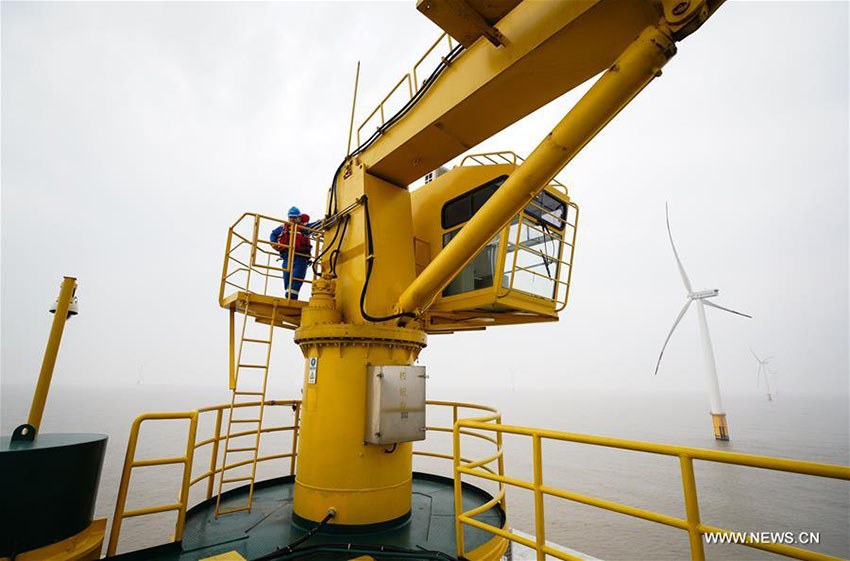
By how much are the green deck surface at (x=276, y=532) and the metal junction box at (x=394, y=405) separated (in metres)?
1.21

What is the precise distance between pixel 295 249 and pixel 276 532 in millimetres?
4309

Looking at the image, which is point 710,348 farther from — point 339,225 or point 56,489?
point 56,489

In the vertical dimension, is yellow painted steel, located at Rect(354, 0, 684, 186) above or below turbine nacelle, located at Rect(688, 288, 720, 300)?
below

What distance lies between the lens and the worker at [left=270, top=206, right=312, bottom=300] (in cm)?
687

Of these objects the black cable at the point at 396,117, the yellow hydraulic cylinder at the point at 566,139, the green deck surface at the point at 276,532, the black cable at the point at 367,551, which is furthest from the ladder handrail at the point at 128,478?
the black cable at the point at 396,117

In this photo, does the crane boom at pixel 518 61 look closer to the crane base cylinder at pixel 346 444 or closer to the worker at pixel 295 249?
the worker at pixel 295 249

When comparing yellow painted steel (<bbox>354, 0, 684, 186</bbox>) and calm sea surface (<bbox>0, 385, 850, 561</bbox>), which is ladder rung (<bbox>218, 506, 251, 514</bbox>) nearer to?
yellow painted steel (<bbox>354, 0, 684, 186</bbox>)

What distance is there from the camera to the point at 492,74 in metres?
4.50

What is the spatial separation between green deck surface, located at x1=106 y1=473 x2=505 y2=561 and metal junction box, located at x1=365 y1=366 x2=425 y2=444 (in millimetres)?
1207

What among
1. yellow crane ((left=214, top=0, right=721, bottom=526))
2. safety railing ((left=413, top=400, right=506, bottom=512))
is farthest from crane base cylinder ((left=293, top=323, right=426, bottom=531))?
safety railing ((left=413, top=400, right=506, bottom=512))

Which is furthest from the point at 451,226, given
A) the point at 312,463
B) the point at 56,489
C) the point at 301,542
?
the point at 56,489

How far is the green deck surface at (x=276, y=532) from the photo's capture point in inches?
179

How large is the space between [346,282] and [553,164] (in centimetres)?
362

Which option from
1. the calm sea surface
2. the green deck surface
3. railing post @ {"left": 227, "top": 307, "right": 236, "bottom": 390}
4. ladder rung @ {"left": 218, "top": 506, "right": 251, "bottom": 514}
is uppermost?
railing post @ {"left": 227, "top": 307, "right": 236, "bottom": 390}
